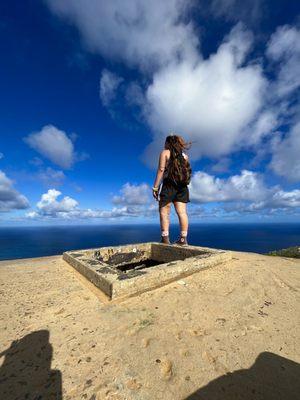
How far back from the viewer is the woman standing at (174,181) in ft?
19.5

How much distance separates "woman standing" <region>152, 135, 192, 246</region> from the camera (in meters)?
5.95

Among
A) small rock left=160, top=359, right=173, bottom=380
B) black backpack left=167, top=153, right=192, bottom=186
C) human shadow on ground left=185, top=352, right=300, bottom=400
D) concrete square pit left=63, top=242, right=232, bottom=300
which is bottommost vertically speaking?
human shadow on ground left=185, top=352, right=300, bottom=400

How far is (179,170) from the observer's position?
5887 mm

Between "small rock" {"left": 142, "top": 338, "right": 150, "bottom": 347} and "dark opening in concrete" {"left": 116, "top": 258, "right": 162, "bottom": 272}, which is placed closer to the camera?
"small rock" {"left": 142, "top": 338, "right": 150, "bottom": 347}

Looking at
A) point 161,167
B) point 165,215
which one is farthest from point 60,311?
point 161,167

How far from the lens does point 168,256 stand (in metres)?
6.25

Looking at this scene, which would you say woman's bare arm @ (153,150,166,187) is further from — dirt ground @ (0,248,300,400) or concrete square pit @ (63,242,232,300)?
dirt ground @ (0,248,300,400)

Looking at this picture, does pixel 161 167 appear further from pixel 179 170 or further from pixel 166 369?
pixel 166 369

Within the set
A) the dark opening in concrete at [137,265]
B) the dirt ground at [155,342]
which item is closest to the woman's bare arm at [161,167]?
the dark opening in concrete at [137,265]

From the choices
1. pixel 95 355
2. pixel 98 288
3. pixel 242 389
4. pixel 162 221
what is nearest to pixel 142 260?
pixel 162 221

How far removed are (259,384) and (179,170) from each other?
473cm

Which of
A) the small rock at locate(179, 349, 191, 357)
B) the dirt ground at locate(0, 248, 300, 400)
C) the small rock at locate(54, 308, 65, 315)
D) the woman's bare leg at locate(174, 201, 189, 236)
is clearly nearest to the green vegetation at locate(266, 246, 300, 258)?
the woman's bare leg at locate(174, 201, 189, 236)

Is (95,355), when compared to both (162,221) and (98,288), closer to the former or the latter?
(98,288)

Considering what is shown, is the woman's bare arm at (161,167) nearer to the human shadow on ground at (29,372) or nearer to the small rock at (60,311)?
the small rock at (60,311)
